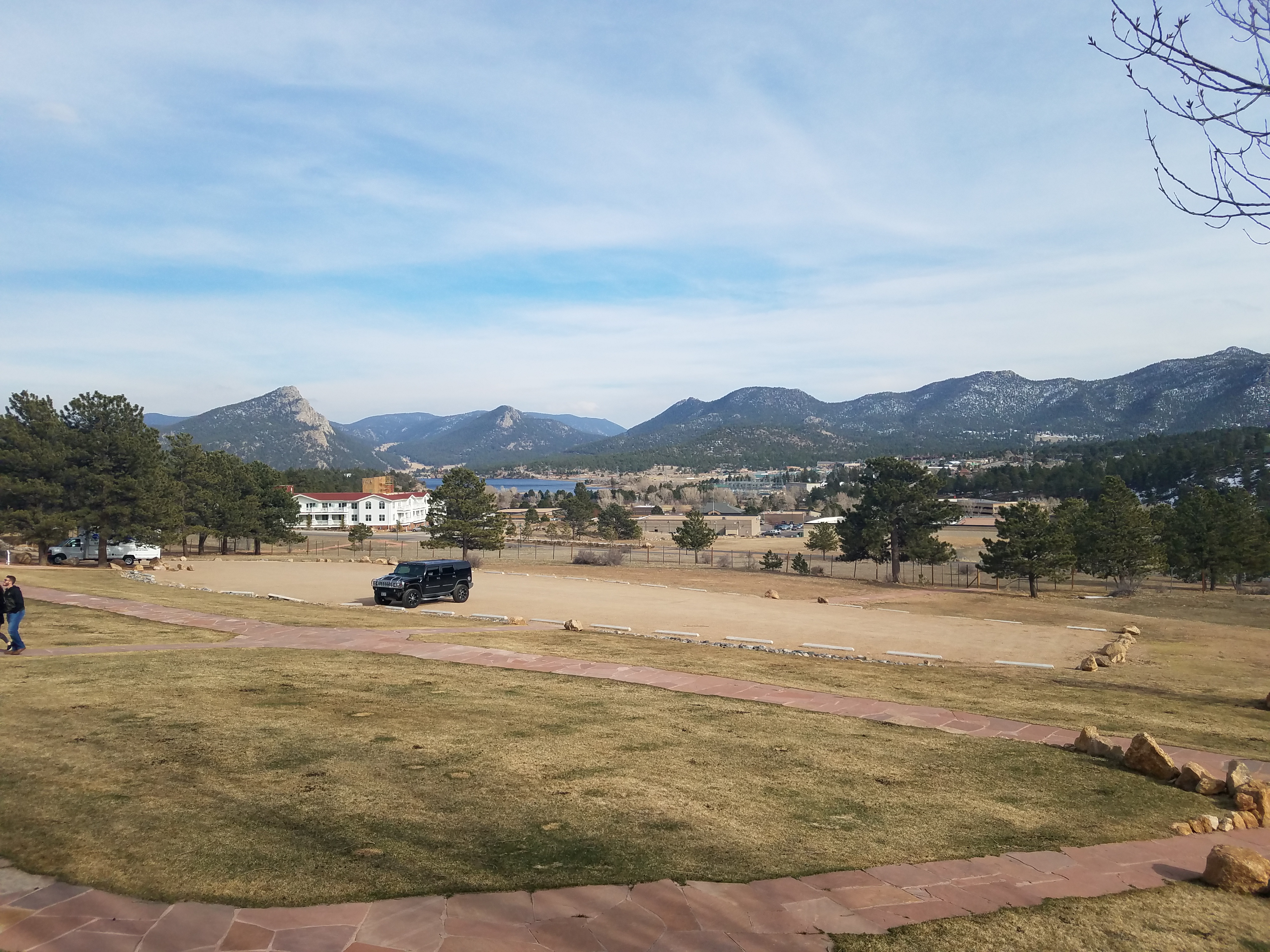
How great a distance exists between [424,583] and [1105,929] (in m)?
24.3

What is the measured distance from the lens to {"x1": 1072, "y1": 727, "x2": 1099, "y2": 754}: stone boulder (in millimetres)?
9477

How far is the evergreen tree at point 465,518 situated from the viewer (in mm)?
52594

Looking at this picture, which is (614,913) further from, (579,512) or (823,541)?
(579,512)

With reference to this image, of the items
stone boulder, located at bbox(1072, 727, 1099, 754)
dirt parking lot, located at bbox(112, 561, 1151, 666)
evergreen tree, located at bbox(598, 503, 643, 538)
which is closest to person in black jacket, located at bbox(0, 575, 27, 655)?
dirt parking lot, located at bbox(112, 561, 1151, 666)

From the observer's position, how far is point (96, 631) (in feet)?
53.2

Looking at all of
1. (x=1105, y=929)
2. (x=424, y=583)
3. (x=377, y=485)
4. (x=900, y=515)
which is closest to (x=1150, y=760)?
(x=1105, y=929)

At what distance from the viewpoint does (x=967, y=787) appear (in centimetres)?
807

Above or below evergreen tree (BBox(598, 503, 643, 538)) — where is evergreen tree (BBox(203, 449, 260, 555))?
above

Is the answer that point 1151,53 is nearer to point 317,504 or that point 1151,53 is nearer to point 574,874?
point 574,874

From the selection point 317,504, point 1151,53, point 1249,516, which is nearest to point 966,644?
point 1151,53

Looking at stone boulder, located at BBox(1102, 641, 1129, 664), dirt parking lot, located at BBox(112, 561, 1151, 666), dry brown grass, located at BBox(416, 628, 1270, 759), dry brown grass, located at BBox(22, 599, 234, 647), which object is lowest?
dirt parking lot, located at BBox(112, 561, 1151, 666)

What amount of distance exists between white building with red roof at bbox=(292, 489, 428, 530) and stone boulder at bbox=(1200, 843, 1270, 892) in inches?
3947

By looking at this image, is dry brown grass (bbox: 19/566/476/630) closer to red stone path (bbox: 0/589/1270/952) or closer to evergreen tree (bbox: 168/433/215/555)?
red stone path (bbox: 0/589/1270/952)

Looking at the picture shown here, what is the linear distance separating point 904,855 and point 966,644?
1809 centimetres
